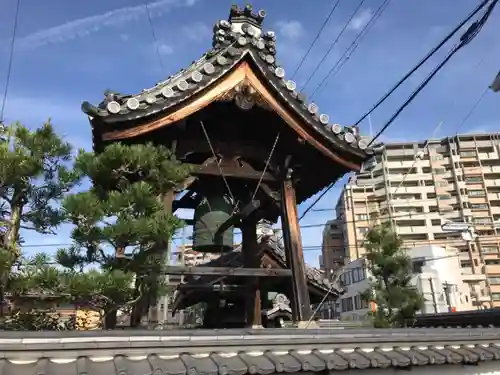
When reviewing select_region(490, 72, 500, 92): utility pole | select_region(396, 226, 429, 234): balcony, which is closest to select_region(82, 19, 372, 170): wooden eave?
select_region(490, 72, 500, 92): utility pole

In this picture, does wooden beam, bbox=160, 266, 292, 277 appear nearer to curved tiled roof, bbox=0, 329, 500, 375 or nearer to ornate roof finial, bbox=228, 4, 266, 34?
curved tiled roof, bbox=0, 329, 500, 375

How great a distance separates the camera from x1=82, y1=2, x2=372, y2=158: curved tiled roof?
6.22 metres

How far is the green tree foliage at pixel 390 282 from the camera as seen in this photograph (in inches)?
608

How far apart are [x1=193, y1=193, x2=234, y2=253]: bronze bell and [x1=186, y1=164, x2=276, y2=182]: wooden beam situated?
94cm

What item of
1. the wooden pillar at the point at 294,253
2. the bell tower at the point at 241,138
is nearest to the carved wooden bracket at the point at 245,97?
the bell tower at the point at 241,138

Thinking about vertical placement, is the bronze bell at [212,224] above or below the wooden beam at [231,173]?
below

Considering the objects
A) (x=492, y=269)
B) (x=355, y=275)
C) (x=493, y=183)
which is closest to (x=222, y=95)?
(x=355, y=275)

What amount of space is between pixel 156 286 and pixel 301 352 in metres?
2.07

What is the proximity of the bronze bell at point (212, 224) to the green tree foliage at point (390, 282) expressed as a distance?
31.3 ft

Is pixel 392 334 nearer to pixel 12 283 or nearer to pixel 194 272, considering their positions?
pixel 194 272

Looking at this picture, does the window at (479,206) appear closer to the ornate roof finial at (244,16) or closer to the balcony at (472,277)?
the balcony at (472,277)

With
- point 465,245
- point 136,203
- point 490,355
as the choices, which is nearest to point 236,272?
point 136,203

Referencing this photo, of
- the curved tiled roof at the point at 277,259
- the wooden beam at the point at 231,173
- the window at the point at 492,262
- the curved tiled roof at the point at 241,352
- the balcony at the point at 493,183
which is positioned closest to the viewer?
the curved tiled roof at the point at 241,352

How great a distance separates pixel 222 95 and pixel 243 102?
38 centimetres
